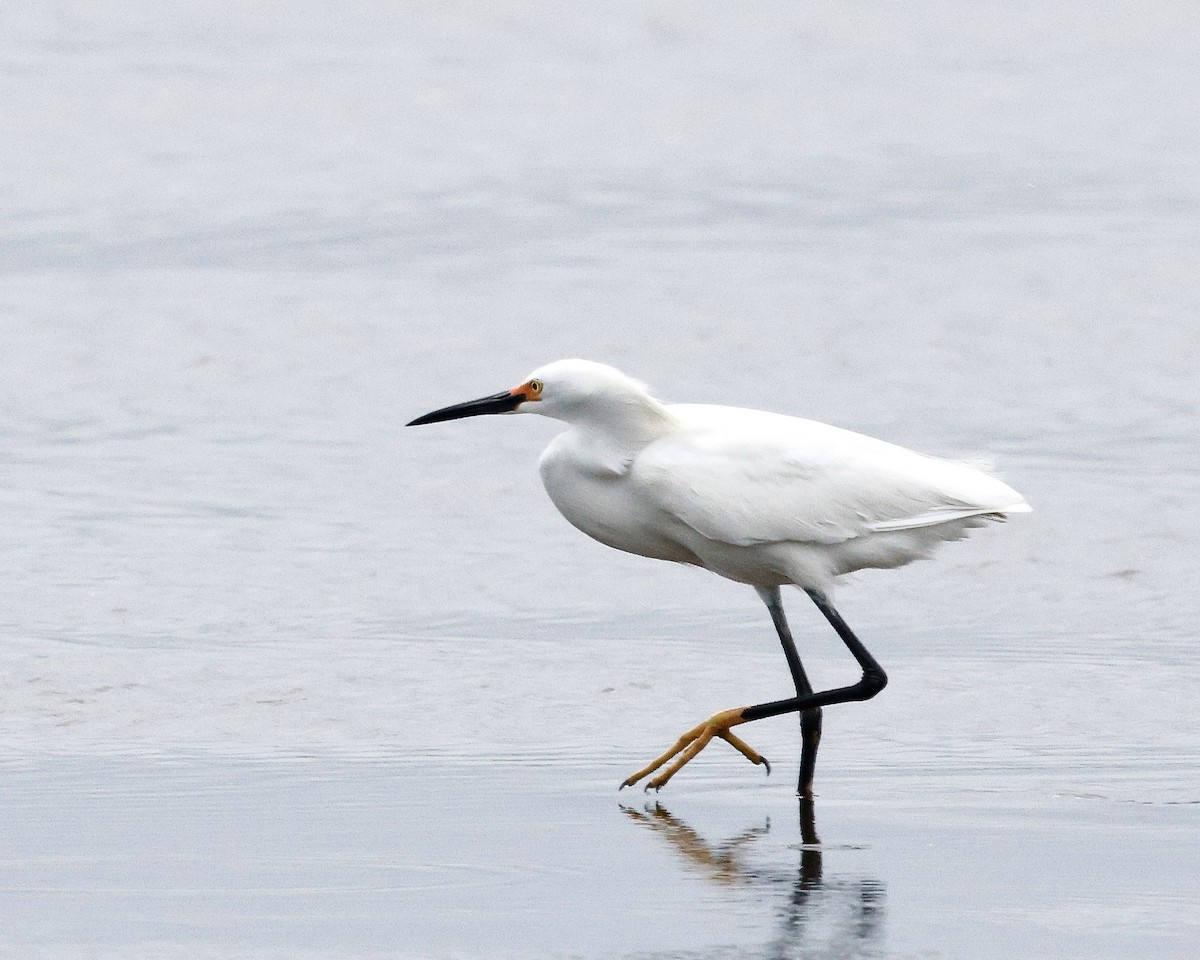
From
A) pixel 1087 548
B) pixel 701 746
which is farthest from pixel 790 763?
pixel 1087 548

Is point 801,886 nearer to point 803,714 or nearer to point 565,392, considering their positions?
point 803,714

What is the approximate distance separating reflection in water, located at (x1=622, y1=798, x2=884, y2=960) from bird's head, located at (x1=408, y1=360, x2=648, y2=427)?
115 centimetres

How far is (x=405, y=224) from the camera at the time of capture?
1426 centimetres

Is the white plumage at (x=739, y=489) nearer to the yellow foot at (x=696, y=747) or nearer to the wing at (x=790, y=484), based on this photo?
the wing at (x=790, y=484)

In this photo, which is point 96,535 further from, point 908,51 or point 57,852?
point 908,51

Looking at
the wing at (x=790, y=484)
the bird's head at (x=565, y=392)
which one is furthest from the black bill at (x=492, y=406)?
the wing at (x=790, y=484)

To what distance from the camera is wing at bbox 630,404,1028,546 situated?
21.5 feet

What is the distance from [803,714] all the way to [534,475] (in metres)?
3.68

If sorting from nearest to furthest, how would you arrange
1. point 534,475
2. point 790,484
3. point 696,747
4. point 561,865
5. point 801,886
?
point 801,886, point 561,865, point 696,747, point 790,484, point 534,475

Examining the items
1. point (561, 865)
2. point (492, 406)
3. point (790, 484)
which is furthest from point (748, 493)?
point (561, 865)

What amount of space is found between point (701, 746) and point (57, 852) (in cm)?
167

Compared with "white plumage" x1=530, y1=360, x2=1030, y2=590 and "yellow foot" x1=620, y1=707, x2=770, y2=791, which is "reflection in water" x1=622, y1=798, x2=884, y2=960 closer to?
"yellow foot" x1=620, y1=707, x2=770, y2=791

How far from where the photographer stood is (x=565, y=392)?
661 centimetres

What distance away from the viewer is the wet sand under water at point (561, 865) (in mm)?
4820
